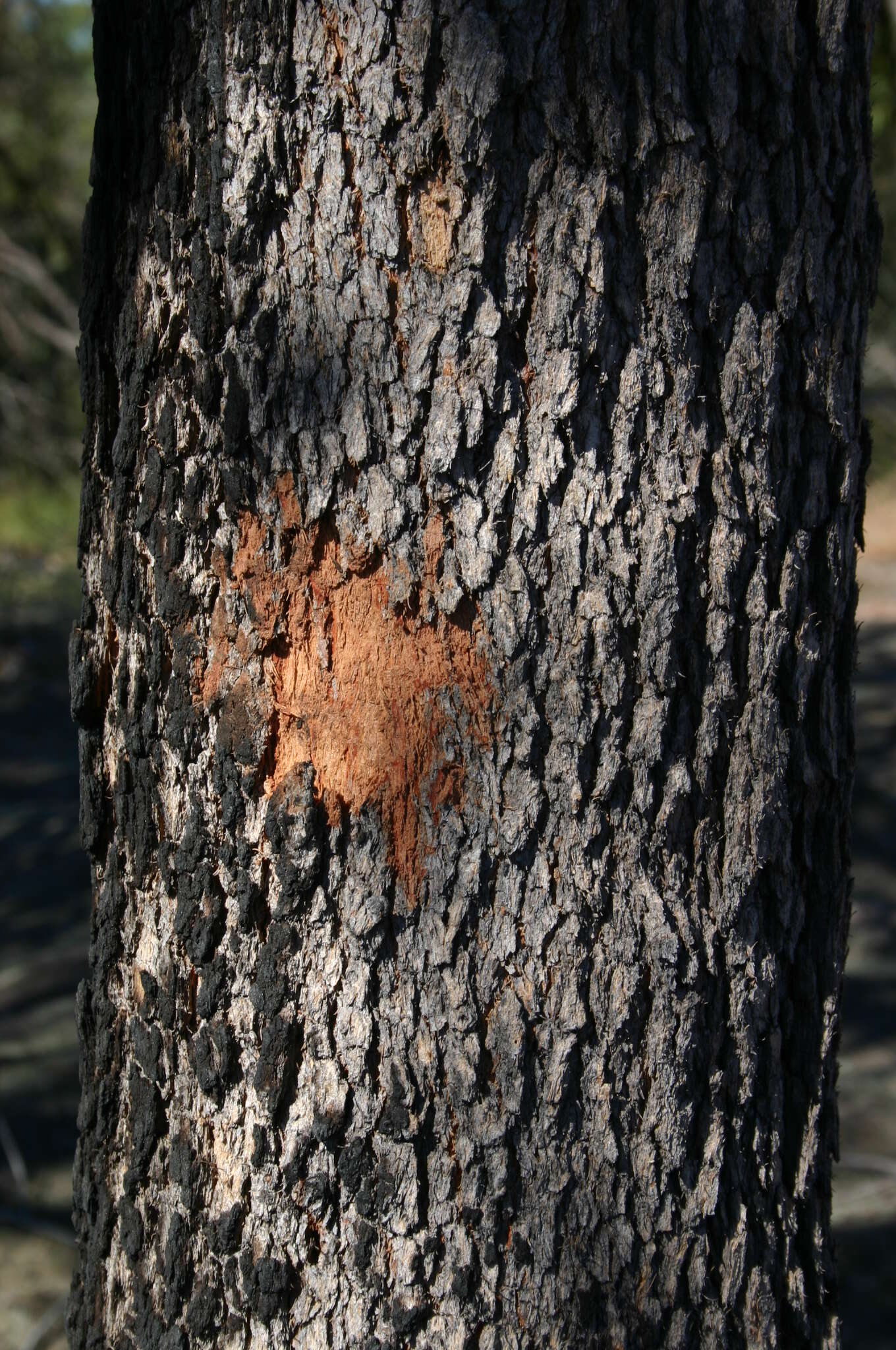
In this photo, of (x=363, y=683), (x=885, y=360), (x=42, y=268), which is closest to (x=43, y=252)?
(x=42, y=268)

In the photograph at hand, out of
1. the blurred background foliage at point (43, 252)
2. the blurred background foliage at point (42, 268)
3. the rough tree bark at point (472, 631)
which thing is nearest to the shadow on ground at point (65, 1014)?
the rough tree bark at point (472, 631)

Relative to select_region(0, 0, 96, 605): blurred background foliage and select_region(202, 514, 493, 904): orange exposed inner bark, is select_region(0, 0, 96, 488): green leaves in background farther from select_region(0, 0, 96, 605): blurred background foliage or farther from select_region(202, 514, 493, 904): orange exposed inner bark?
select_region(202, 514, 493, 904): orange exposed inner bark

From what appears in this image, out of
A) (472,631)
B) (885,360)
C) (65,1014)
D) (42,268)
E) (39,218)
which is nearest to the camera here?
(472,631)

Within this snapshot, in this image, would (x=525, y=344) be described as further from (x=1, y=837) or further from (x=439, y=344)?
(x=1, y=837)

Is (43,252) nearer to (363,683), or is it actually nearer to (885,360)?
(363,683)

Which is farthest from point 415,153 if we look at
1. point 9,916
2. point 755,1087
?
point 9,916

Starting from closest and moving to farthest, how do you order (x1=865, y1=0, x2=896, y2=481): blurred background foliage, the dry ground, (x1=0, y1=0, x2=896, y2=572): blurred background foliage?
the dry ground → (x1=0, y1=0, x2=896, y2=572): blurred background foliage → (x1=865, y1=0, x2=896, y2=481): blurred background foliage

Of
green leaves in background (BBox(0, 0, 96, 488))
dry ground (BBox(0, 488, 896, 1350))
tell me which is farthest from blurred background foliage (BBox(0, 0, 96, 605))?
dry ground (BBox(0, 488, 896, 1350))
